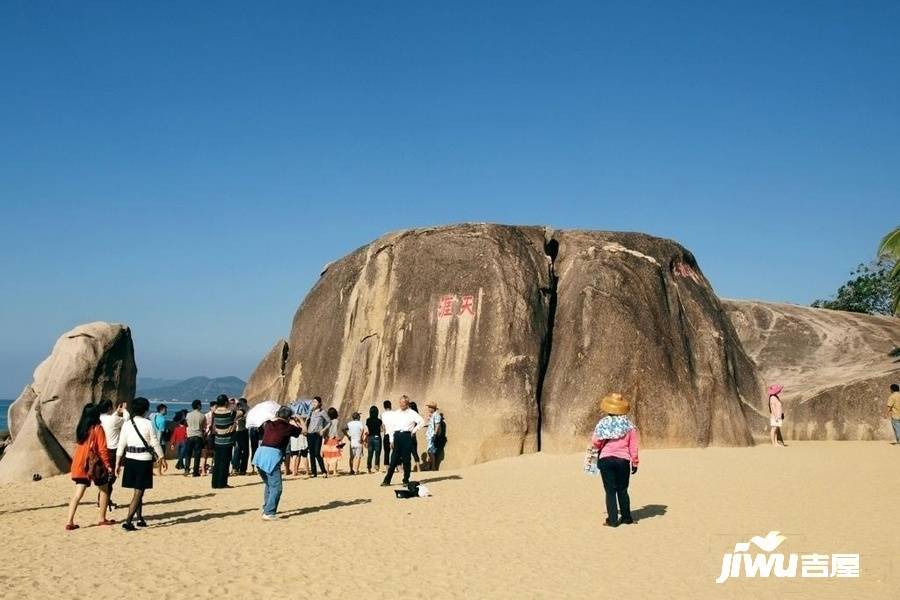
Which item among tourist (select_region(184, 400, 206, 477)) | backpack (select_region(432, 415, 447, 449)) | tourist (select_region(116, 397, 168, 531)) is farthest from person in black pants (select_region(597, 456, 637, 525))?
tourist (select_region(184, 400, 206, 477))

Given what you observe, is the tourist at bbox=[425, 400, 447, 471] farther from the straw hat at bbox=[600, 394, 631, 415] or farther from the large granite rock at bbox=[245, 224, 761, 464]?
the straw hat at bbox=[600, 394, 631, 415]

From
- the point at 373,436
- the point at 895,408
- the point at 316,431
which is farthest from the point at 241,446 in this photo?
the point at 895,408

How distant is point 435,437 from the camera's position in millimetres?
17812

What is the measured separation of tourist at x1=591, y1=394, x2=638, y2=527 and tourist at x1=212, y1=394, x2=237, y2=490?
7633 mm

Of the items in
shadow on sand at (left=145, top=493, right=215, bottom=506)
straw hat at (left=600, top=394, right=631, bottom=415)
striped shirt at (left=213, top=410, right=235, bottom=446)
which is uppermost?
straw hat at (left=600, top=394, right=631, bottom=415)

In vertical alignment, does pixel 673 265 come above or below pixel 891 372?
above

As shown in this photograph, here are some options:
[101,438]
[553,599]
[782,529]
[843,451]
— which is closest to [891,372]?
[843,451]

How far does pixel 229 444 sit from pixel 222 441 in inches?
5.8

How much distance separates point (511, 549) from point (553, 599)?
2069 mm

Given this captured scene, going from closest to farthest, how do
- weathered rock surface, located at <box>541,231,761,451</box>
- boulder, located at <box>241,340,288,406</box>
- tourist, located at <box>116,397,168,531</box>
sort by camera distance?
tourist, located at <box>116,397,168,531</box> → weathered rock surface, located at <box>541,231,761,451</box> → boulder, located at <box>241,340,288,406</box>

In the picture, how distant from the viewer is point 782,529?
10.1m

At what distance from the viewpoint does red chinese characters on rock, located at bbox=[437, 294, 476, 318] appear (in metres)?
19.3

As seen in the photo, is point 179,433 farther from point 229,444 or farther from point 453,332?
point 453,332

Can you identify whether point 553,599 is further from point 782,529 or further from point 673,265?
point 673,265
